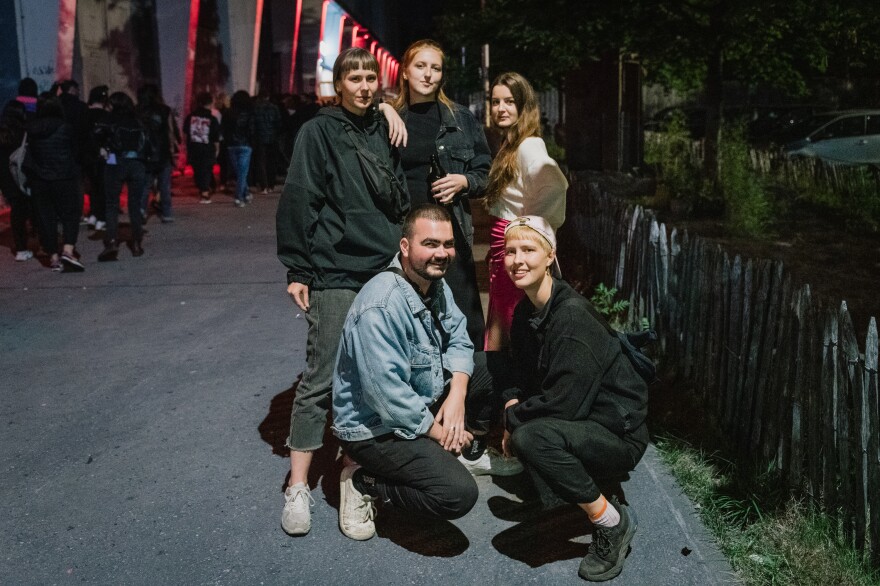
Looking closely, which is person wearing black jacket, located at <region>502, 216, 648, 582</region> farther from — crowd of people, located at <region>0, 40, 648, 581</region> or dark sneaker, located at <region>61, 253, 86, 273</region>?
dark sneaker, located at <region>61, 253, 86, 273</region>

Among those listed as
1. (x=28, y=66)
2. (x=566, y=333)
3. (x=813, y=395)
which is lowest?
(x=813, y=395)

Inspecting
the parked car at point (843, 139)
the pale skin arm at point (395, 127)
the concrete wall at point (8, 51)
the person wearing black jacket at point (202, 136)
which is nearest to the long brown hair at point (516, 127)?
the pale skin arm at point (395, 127)

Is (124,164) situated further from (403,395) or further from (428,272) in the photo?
(403,395)

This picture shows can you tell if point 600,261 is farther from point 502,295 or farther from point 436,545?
point 436,545

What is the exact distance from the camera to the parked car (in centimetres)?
1939

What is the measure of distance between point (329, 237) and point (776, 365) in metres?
2.04

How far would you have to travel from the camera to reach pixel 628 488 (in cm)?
407

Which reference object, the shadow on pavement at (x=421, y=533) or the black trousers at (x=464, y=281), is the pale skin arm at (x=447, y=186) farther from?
the shadow on pavement at (x=421, y=533)

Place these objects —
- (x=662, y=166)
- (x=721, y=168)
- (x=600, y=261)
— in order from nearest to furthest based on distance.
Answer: (x=600, y=261)
(x=721, y=168)
(x=662, y=166)

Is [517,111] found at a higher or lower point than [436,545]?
higher

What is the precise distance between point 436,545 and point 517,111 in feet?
6.64

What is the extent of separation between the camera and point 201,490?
4.06 meters

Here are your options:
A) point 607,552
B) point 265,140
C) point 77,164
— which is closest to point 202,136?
point 265,140

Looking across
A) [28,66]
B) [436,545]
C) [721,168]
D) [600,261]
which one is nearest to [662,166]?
[721,168]
